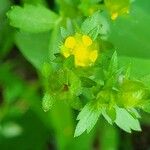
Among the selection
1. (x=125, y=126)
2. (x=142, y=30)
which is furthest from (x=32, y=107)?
(x=125, y=126)

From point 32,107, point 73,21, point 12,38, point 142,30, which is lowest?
point 32,107

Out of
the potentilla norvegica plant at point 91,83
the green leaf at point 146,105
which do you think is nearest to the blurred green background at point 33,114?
the potentilla norvegica plant at point 91,83

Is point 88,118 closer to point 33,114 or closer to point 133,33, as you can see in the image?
point 133,33

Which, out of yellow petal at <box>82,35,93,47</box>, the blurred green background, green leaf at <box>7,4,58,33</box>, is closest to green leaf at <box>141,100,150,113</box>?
yellow petal at <box>82,35,93,47</box>

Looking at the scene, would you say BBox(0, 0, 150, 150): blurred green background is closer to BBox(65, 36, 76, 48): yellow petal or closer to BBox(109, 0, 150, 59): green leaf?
BBox(109, 0, 150, 59): green leaf

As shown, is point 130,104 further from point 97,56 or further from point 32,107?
point 32,107

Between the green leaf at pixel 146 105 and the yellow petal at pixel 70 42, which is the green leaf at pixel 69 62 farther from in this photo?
the green leaf at pixel 146 105

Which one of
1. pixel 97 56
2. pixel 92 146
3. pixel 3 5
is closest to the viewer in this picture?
pixel 97 56

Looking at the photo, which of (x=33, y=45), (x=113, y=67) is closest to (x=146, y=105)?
(x=113, y=67)
